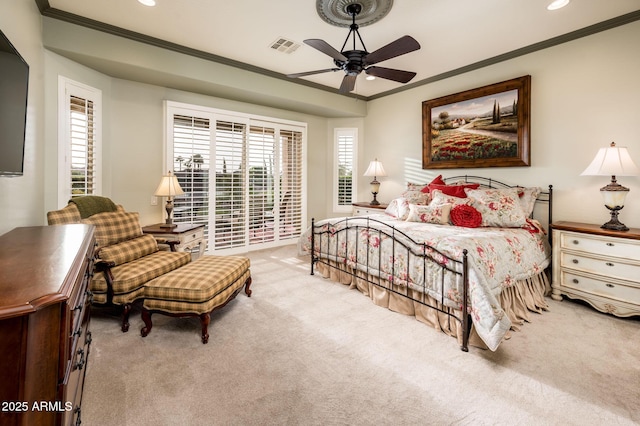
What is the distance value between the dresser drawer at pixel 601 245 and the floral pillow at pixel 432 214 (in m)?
1.20

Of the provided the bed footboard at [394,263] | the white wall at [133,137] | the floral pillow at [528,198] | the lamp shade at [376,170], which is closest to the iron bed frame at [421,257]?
the bed footboard at [394,263]

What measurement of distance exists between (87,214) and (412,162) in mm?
4825

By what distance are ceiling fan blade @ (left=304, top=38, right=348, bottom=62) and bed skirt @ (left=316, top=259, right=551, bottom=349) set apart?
2351mm

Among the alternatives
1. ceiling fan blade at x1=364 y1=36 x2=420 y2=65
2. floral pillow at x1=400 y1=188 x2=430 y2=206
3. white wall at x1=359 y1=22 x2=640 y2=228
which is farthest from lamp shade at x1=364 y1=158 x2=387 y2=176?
ceiling fan blade at x1=364 y1=36 x2=420 y2=65

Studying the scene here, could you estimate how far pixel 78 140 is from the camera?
3529mm

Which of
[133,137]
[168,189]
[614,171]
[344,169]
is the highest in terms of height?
[133,137]

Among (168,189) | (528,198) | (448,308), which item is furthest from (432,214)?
(168,189)

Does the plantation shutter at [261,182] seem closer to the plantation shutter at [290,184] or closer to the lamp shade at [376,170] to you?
the plantation shutter at [290,184]

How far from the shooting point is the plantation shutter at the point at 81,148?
3.46 meters

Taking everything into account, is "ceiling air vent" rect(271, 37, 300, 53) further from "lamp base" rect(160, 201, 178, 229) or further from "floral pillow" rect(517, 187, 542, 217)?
"floral pillow" rect(517, 187, 542, 217)

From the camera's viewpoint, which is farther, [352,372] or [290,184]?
[290,184]

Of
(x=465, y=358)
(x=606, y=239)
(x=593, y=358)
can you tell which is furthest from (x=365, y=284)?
(x=606, y=239)

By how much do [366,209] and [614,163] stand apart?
337cm

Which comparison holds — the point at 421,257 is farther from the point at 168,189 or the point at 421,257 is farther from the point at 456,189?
the point at 168,189
